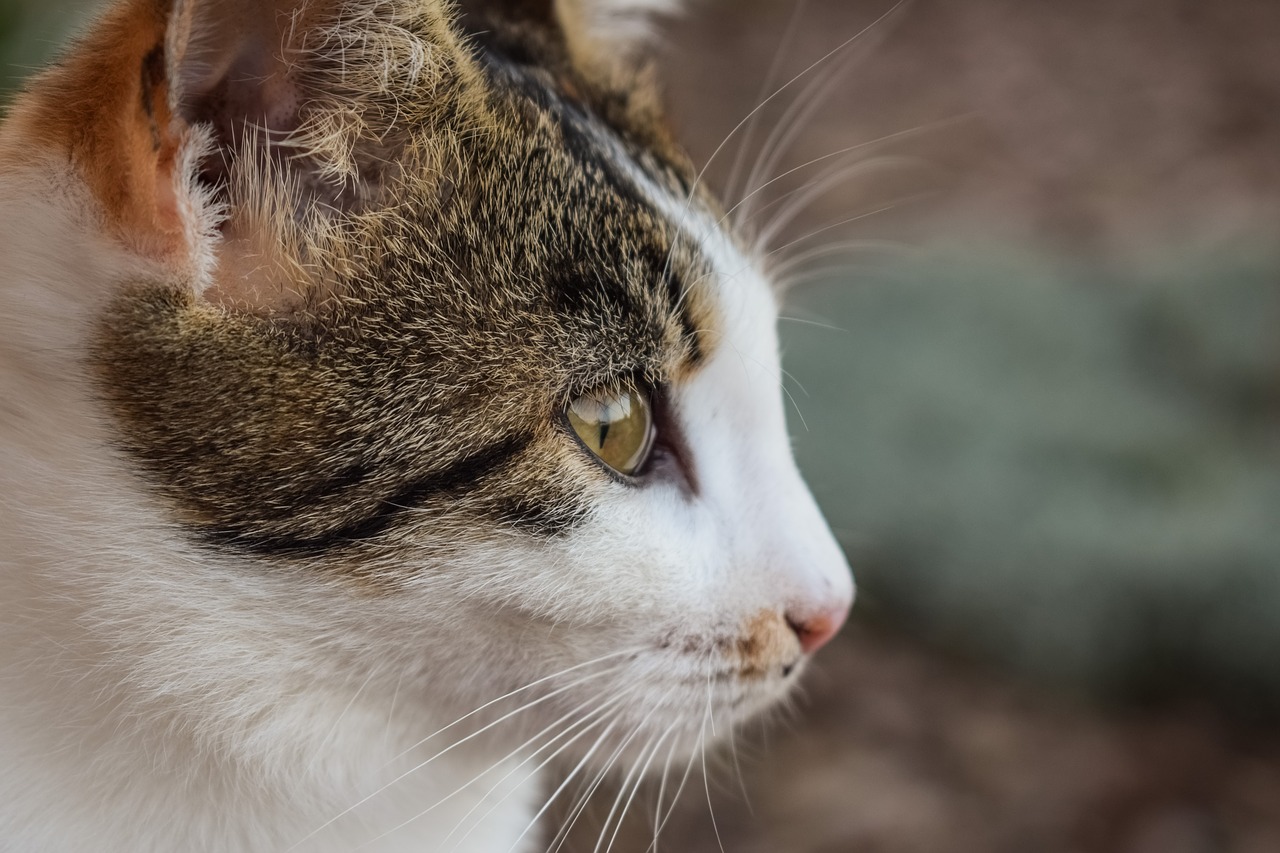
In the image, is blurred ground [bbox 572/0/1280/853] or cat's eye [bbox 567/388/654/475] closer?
cat's eye [bbox 567/388/654/475]

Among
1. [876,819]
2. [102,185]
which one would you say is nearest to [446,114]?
[102,185]

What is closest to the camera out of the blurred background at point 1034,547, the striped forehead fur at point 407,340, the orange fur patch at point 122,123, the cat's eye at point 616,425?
the orange fur patch at point 122,123

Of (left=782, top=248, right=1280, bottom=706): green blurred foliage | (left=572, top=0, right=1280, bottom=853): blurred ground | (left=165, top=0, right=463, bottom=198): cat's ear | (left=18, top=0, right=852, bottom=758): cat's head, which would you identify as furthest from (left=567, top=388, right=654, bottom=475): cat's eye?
(left=782, top=248, right=1280, bottom=706): green blurred foliage

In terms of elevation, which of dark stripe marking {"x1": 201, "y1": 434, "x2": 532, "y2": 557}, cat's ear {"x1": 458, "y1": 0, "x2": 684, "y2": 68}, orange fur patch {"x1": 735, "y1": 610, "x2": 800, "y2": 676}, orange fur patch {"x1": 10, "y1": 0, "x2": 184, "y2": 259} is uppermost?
cat's ear {"x1": 458, "y1": 0, "x2": 684, "y2": 68}

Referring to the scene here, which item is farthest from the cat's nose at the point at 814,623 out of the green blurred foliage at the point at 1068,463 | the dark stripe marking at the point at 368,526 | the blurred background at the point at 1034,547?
the green blurred foliage at the point at 1068,463

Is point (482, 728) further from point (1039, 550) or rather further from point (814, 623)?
point (1039, 550)

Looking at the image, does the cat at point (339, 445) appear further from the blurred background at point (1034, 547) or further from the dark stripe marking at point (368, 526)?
the blurred background at point (1034, 547)

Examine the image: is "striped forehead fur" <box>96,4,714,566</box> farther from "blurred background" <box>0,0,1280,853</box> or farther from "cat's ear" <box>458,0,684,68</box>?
"blurred background" <box>0,0,1280,853</box>

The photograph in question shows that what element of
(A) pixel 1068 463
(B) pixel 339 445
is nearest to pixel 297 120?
(B) pixel 339 445
